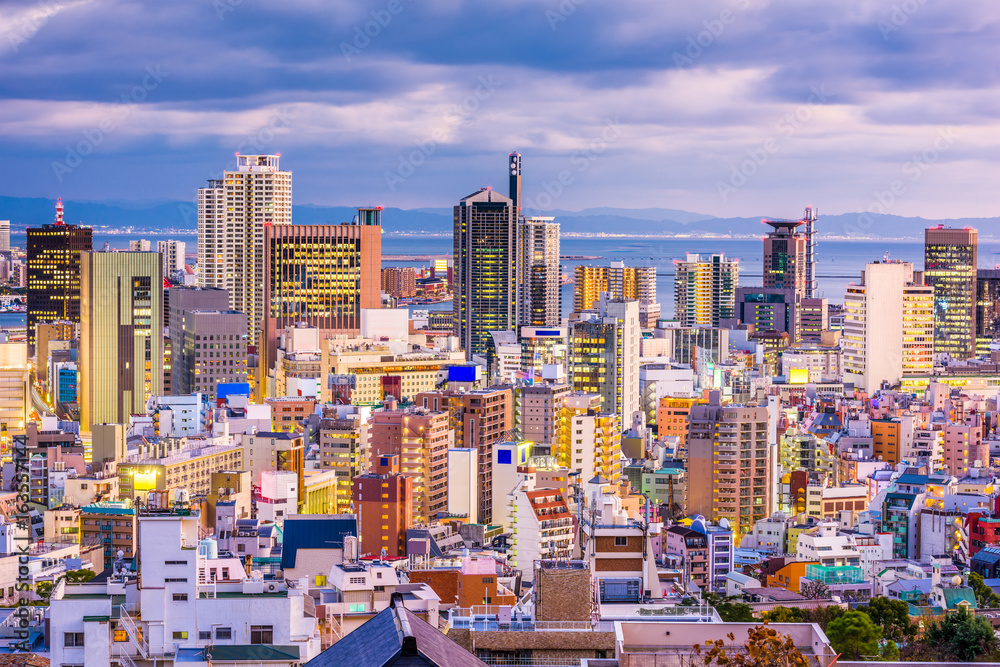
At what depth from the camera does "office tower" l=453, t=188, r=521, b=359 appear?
202ft

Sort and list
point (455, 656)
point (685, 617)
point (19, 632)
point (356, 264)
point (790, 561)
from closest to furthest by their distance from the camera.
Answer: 1. point (455, 656)
2. point (685, 617)
3. point (19, 632)
4. point (790, 561)
5. point (356, 264)

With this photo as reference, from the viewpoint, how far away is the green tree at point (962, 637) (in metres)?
12.6

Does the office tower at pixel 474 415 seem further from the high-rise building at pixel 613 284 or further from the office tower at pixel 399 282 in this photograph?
the office tower at pixel 399 282

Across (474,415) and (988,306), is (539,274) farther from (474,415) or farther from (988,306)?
(474,415)

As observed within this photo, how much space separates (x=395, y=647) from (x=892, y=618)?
11785 millimetres

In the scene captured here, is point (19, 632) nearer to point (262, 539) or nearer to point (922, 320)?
point (262, 539)

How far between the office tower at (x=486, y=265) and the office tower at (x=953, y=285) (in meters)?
16.2

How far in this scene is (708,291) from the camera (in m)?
72.9

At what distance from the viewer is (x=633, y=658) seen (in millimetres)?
4930

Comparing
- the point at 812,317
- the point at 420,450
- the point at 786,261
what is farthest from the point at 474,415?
the point at 786,261

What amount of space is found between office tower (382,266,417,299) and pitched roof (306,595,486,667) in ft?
251

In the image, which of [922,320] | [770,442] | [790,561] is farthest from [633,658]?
[922,320]

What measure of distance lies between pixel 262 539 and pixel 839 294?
2996 inches

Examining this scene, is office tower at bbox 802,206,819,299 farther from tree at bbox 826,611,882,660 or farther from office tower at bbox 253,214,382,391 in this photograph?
tree at bbox 826,611,882,660
